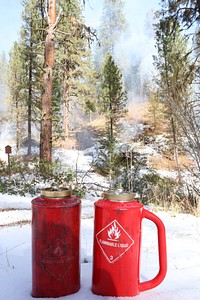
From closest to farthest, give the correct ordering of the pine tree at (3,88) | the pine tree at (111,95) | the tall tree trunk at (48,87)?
the tall tree trunk at (48,87), the pine tree at (111,95), the pine tree at (3,88)

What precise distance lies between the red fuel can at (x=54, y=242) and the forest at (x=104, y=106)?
129mm

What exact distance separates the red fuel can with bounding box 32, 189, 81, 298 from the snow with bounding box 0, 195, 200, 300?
8cm

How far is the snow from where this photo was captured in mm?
1338

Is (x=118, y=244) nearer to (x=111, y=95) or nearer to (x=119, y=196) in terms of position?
(x=119, y=196)

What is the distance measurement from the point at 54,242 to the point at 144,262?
2.48 feet

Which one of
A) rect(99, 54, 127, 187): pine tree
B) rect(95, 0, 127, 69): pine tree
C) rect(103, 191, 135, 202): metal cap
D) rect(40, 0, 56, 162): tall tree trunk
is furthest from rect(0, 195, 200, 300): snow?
rect(95, 0, 127, 69): pine tree

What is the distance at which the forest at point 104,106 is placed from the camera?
6121 millimetres

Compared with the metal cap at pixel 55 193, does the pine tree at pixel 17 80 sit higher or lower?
higher

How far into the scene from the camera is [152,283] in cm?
132

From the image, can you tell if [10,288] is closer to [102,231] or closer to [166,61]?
[102,231]

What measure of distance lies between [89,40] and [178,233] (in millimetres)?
7689

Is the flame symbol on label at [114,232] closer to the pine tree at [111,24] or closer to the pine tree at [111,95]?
the pine tree at [111,95]

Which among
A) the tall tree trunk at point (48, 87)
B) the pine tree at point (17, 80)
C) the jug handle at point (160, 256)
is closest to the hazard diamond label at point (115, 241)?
the jug handle at point (160, 256)

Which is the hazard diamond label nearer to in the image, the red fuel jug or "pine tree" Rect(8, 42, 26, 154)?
the red fuel jug
